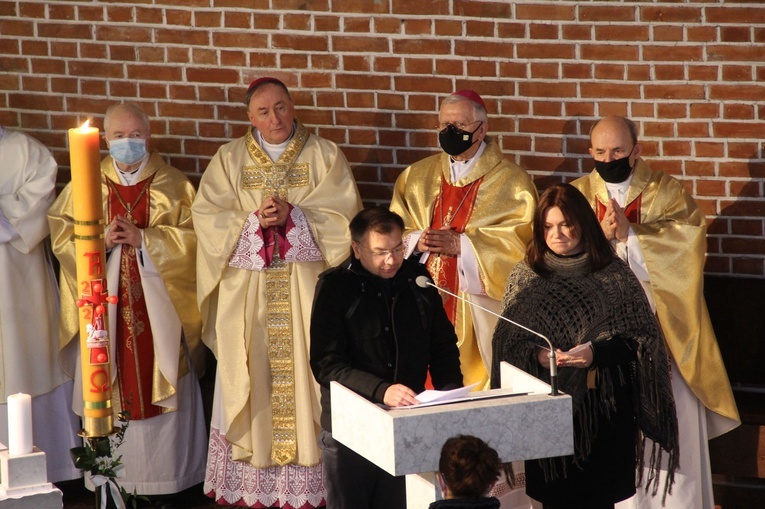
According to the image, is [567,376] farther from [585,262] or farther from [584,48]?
[584,48]

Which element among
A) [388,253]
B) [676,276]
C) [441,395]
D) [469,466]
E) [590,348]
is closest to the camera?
[469,466]

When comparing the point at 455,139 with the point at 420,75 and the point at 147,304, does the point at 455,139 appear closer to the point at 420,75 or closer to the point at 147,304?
the point at 420,75

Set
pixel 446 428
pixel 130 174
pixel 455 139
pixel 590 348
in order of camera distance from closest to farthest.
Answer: pixel 446 428 → pixel 590 348 → pixel 455 139 → pixel 130 174

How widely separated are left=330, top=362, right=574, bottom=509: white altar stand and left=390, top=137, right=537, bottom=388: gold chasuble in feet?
6.53

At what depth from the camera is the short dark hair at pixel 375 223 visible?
4586mm

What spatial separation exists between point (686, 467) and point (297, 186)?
7.76ft

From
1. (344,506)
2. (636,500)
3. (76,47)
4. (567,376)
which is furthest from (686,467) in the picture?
(76,47)

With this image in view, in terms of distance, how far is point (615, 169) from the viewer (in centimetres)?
598

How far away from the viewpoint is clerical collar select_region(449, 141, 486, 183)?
6.30 m

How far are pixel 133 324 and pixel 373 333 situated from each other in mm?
2291

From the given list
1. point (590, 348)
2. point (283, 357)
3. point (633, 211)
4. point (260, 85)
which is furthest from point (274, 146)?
point (590, 348)

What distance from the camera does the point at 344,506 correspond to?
4.72 meters

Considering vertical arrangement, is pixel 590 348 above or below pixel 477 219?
below

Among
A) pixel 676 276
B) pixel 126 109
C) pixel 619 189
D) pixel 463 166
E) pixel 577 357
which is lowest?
pixel 577 357
